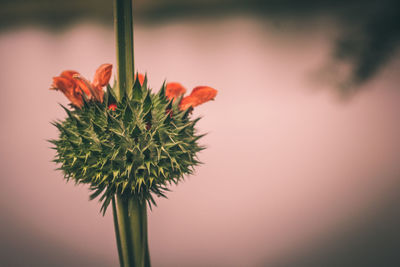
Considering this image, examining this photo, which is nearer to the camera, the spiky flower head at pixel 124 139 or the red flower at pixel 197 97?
the spiky flower head at pixel 124 139

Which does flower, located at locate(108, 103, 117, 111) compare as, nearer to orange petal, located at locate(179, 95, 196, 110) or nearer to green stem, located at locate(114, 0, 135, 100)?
green stem, located at locate(114, 0, 135, 100)

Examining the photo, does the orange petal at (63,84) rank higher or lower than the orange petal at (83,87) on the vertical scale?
higher

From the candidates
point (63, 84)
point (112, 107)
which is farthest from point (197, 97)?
point (63, 84)

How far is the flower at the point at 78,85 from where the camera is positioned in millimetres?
597

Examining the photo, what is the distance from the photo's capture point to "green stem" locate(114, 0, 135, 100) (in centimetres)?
58

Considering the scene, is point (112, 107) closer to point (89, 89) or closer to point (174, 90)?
point (89, 89)

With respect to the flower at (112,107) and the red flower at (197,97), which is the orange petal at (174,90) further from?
the flower at (112,107)

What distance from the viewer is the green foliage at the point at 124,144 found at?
52 cm

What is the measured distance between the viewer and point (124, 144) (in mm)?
521

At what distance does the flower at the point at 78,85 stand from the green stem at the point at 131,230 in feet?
0.81

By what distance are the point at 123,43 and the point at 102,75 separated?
10 centimetres

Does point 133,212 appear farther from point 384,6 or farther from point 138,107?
point 384,6

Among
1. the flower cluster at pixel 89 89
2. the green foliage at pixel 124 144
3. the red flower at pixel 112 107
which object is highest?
the flower cluster at pixel 89 89

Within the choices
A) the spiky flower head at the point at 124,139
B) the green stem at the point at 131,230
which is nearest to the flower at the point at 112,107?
the spiky flower head at the point at 124,139
